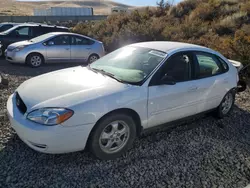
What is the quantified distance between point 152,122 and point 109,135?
2.37 ft

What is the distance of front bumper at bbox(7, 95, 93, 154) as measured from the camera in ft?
9.72

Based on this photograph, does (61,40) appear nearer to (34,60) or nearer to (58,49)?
(58,49)

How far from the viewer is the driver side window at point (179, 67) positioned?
382 centimetres

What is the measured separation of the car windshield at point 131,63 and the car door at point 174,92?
0.18m

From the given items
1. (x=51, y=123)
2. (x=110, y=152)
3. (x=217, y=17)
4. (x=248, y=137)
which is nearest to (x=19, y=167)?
(x=51, y=123)

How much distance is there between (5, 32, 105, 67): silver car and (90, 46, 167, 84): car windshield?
18.0 ft

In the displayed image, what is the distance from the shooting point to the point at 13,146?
3.57 m

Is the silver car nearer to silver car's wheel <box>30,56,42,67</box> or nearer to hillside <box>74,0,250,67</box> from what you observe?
silver car's wheel <box>30,56,42,67</box>

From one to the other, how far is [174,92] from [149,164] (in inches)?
44.5

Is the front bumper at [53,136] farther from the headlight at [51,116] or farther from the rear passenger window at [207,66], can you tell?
the rear passenger window at [207,66]

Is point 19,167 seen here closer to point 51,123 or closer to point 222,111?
point 51,123

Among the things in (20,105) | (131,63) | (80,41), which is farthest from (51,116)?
(80,41)

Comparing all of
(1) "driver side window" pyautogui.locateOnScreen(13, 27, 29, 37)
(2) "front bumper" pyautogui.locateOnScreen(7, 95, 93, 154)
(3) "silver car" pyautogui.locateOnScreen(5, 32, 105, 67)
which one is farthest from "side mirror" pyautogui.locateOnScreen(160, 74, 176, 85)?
(1) "driver side window" pyautogui.locateOnScreen(13, 27, 29, 37)

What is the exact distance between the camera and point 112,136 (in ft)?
11.1
